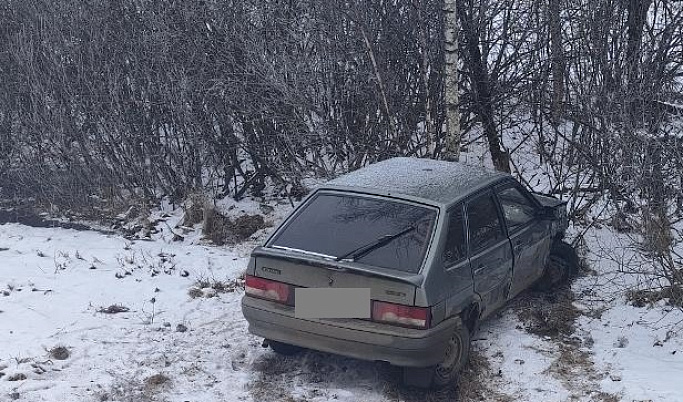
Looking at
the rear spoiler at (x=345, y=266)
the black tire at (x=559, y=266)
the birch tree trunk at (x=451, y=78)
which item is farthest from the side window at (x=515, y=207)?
the birch tree trunk at (x=451, y=78)

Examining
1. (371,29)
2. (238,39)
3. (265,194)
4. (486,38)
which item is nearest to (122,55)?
(238,39)

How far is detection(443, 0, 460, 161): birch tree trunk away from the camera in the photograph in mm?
8883

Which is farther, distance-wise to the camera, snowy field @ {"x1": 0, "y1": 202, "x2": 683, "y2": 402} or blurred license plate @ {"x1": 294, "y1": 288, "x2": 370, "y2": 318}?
snowy field @ {"x1": 0, "y1": 202, "x2": 683, "y2": 402}

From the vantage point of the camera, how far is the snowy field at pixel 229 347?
18.0 ft

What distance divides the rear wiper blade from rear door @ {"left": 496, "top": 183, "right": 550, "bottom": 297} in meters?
1.28

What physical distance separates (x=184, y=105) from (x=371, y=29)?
288 cm

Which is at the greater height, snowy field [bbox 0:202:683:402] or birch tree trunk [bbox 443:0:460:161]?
→ birch tree trunk [bbox 443:0:460:161]

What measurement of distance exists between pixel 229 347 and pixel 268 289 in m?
1.04

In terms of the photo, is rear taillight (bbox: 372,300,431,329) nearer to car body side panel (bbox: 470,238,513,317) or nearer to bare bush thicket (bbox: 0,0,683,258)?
car body side panel (bbox: 470,238,513,317)

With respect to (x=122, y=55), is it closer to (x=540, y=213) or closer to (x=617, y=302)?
(x=540, y=213)

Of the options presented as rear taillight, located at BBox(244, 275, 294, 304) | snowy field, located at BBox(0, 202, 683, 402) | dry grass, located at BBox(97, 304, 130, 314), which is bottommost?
dry grass, located at BBox(97, 304, 130, 314)

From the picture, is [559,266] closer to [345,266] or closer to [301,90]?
[345,266]

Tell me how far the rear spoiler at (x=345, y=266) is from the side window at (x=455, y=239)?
16.6 inches

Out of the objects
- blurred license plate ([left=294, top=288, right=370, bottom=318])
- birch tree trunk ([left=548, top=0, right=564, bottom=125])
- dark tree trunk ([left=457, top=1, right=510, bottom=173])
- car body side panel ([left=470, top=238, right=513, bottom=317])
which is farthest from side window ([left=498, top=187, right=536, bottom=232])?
dark tree trunk ([left=457, top=1, right=510, bottom=173])
